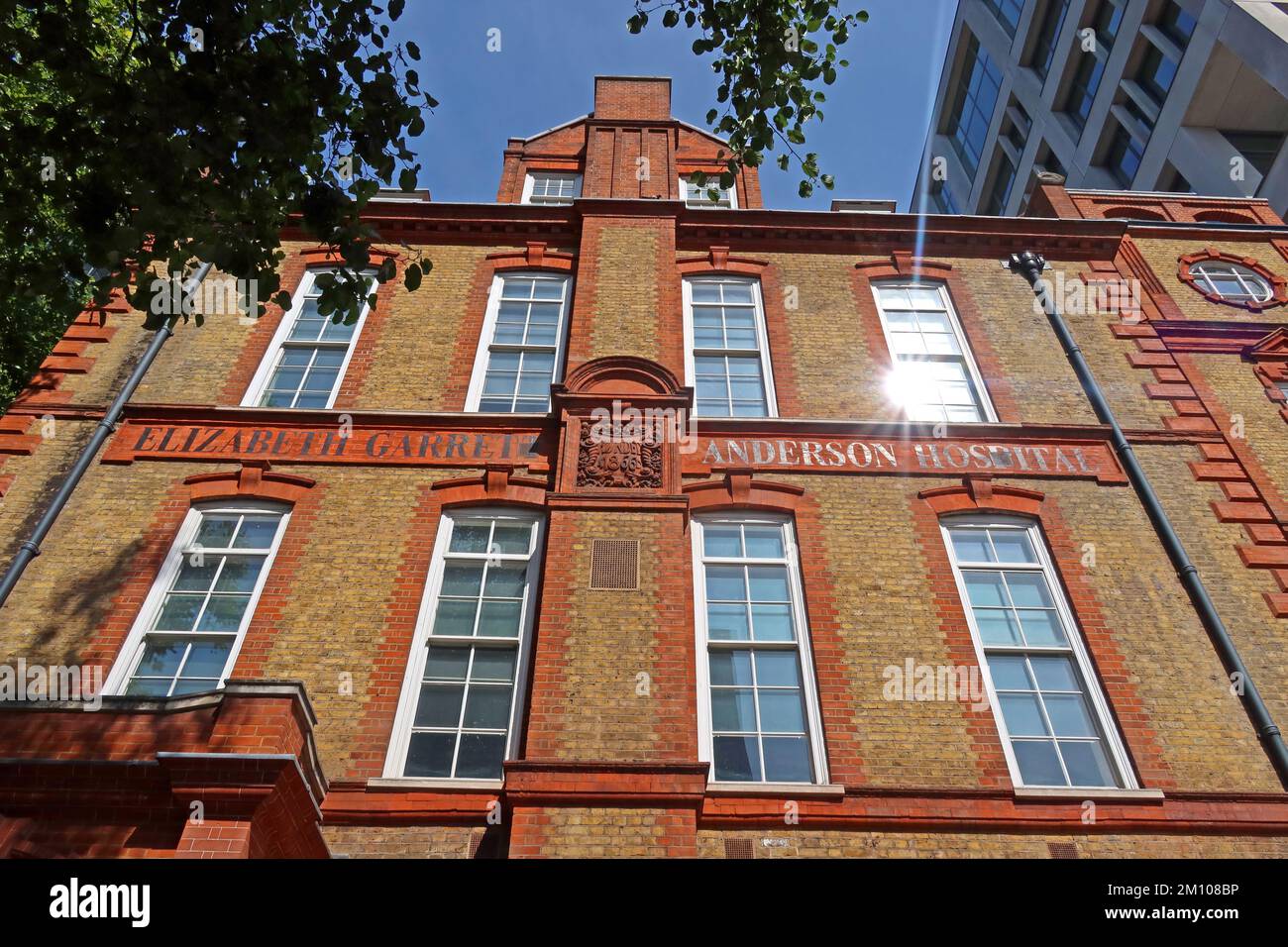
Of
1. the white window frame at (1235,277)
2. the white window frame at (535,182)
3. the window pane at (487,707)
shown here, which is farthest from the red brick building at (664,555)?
the white window frame at (535,182)

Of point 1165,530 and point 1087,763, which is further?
point 1165,530

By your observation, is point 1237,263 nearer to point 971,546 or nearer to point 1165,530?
point 1165,530

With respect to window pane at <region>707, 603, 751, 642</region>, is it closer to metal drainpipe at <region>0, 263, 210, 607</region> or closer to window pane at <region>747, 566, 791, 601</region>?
window pane at <region>747, 566, 791, 601</region>

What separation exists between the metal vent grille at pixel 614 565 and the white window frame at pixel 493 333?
8.45 feet

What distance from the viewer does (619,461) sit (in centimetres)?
1038

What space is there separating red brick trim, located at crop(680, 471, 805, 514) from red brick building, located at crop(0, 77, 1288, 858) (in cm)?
4

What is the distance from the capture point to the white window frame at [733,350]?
12.2 metres

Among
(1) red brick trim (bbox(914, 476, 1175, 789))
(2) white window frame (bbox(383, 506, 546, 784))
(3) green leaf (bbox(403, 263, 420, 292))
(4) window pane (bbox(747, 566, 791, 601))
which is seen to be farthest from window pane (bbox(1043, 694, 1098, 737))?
(3) green leaf (bbox(403, 263, 420, 292))

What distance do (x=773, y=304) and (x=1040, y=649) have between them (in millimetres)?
6578

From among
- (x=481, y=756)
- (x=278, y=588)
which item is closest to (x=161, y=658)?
(x=278, y=588)

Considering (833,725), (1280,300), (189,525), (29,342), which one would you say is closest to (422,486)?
(189,525)

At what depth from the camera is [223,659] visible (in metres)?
8.95

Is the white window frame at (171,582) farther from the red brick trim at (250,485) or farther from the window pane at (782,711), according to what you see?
the window pane at (782,711)

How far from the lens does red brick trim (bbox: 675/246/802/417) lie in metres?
12.1
